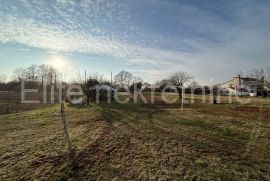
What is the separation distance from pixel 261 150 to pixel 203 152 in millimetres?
2117

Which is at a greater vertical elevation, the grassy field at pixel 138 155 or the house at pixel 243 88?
the house at pixel 243 88

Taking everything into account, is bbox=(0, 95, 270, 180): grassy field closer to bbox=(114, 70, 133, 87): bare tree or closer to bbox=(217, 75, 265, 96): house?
bbox=(217, 75, 265, 96): house

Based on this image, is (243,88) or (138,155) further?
(243,88)

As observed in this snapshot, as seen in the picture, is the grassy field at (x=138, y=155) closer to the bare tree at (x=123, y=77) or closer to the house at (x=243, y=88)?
the house at (x=243, y=88)

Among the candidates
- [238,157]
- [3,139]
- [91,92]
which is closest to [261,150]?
[238,157]

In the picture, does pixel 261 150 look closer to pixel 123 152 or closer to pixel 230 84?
pixel 123 152

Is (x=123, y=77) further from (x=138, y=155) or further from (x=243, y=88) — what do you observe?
(x=138, y=155)

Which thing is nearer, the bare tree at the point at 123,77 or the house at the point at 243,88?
the house at the point at 243,88

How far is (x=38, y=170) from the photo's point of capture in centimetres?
611

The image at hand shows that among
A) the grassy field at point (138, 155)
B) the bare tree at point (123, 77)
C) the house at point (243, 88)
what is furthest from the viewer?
the bare tree at point (123, 77)

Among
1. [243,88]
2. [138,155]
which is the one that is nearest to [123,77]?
[243,88]

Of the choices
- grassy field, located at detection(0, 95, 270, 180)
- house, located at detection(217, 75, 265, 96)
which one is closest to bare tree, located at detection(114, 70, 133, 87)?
house, located at detection(217, 75, 265, 96)

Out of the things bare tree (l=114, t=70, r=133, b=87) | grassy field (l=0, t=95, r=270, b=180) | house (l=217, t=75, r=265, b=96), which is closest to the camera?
grassy field (l=0, t=95, r=270, b=180)

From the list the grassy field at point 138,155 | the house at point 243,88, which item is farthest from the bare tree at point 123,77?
the grassy field at point 138,155
